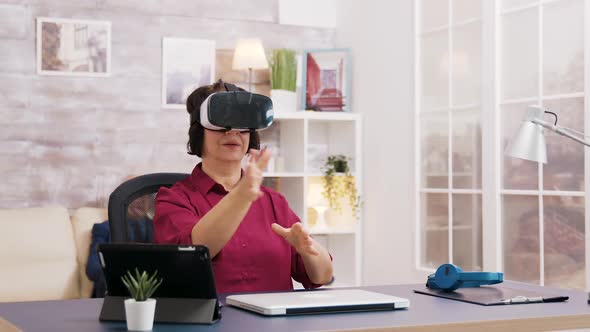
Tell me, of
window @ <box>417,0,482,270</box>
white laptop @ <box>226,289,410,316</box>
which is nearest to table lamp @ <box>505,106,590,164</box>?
white laptop @ <box>226,289,410,316</box>

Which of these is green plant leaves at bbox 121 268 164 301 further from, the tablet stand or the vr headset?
the vr headset

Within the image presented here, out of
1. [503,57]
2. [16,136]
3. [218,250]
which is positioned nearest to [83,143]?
[16,136]

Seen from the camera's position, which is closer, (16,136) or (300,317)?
(300,317)

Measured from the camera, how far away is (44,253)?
15.7 feet

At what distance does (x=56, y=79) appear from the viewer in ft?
16.6

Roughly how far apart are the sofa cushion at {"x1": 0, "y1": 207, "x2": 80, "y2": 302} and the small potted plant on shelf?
1.56 metres

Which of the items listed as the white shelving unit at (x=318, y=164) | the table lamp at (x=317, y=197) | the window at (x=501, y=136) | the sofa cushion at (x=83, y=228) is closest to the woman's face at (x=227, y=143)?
the window at (x=501, y=136)

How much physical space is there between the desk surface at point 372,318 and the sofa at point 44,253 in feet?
8.66

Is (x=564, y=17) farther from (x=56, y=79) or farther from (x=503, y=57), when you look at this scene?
(x=56, y=79)

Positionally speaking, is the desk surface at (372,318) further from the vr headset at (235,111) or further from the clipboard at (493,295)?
the vr headset at (235,111)

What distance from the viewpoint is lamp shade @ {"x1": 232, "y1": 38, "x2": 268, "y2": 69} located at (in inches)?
207

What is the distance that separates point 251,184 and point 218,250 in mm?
328

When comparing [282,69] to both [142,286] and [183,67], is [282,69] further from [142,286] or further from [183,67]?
[142,286]

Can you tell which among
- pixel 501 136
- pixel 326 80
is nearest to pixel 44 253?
pixel 326 80
